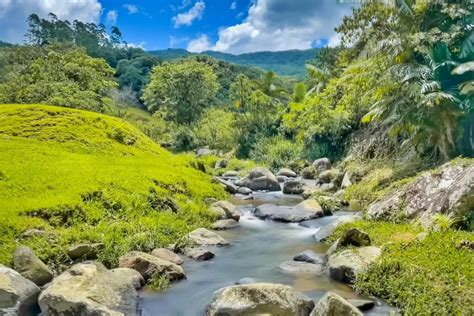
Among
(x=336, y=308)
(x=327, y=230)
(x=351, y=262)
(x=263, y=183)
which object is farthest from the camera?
(x=263, y=183)

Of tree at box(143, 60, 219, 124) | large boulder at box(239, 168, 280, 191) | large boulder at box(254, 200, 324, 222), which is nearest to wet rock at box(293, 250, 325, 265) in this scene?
large boulder at box(254, 200, 324, 222)

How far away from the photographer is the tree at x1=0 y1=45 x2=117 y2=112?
105 feet

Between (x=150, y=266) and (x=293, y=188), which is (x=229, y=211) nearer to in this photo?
(x=150, y=266)

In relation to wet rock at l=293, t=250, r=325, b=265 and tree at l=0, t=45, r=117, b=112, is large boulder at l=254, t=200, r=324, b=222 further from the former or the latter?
tree at l=0, t=45, r=117, b=112

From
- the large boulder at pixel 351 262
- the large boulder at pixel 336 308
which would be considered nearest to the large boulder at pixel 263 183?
the large boulder at pixel 351 262

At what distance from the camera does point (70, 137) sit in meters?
23.0

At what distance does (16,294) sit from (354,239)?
730cm

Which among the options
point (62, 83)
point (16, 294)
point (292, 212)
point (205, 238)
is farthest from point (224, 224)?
point (62, 83)

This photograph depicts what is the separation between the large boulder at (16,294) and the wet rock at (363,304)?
5.58m

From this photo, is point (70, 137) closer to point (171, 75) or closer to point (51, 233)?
point (51, 233)

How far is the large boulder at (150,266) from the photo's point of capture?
31.7ft

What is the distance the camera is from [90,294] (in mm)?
7707

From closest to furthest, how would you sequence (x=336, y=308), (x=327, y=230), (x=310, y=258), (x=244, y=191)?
(x=336, y=308) → (x=310, y=258) → (x=327, y=230) → (x=244, y=191)

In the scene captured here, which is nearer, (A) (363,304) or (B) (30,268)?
(A) (363,304)
